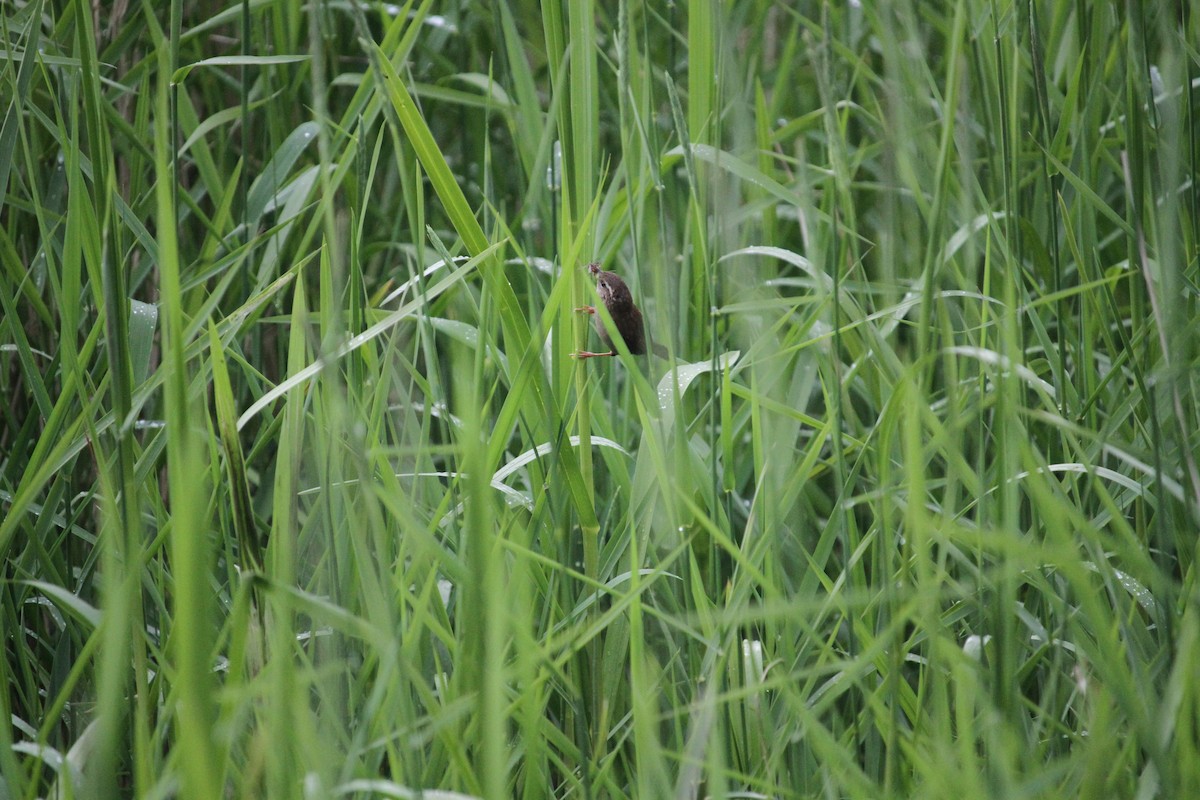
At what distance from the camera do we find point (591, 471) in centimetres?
130

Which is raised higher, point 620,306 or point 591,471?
point 620,306

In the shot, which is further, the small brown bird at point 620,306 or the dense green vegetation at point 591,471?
the small brown bird at point 620,306

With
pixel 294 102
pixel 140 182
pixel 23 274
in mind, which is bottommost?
pixel 23 274

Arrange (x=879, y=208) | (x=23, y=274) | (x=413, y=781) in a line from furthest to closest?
(x=879, y=208), (x=23, y=274), (x=413, y=781)

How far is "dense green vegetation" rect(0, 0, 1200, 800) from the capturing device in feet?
2.77

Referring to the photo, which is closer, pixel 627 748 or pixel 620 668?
pixel 620 668

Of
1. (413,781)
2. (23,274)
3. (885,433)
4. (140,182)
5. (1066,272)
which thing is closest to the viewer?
(413,781)

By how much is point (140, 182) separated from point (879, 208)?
5.76 feet

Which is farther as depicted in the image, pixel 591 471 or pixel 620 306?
pixel 620 306

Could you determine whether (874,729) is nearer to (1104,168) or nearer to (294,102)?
(1104,168)

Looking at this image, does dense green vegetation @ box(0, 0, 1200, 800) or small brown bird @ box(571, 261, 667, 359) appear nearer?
dense green vegetation @ box(0, 0, 1200, 800)

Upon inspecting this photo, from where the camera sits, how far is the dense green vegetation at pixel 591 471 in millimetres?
845

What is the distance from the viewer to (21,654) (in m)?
1.29

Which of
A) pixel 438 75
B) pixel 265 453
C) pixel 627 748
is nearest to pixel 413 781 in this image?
pixel 627 748
